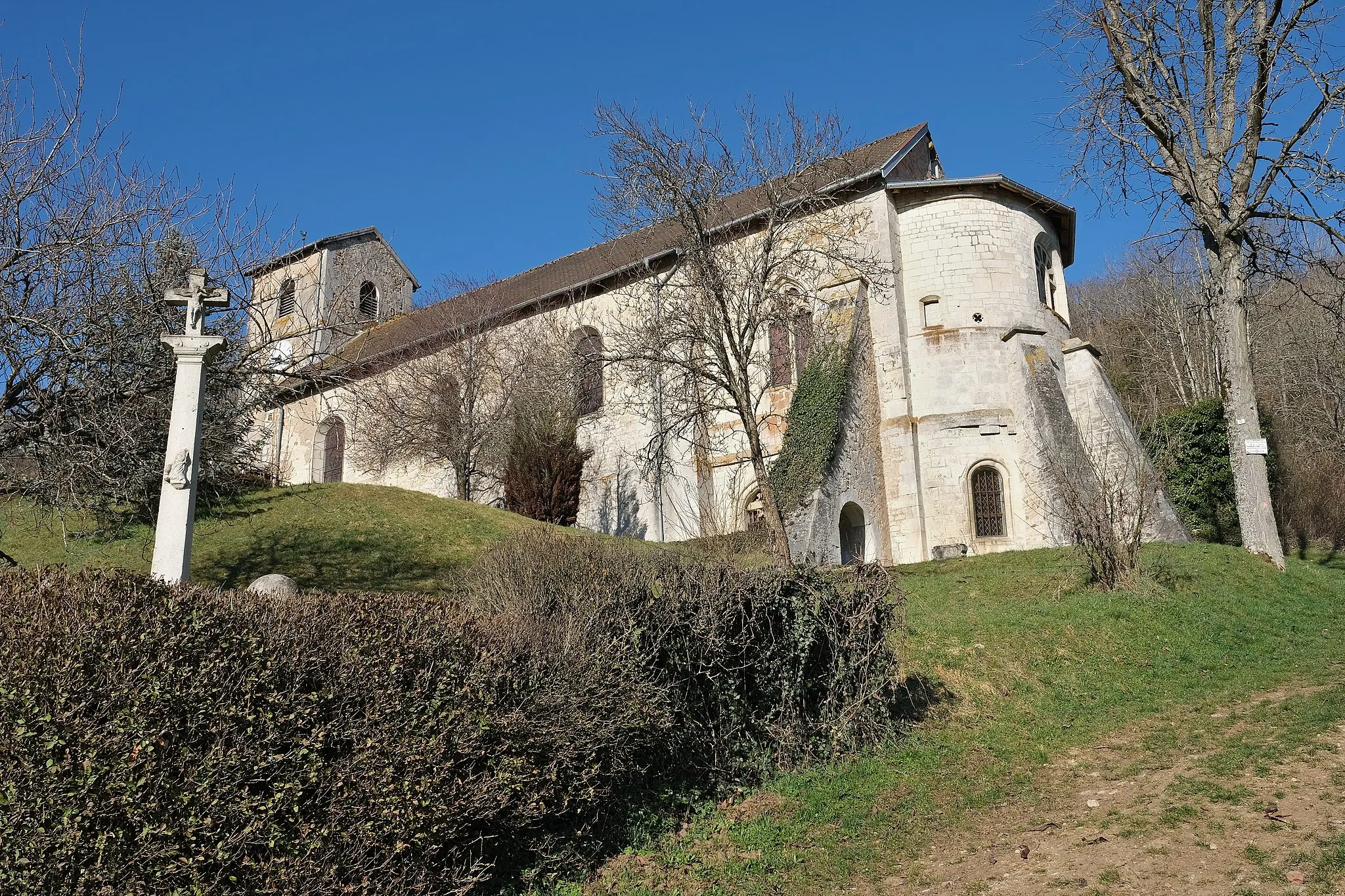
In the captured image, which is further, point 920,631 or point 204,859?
point 920,631

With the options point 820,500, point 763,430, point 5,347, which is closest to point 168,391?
point 5,347

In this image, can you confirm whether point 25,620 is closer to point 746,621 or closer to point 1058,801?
point 746,621

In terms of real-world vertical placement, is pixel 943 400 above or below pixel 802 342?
below

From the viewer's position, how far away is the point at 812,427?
18.0m

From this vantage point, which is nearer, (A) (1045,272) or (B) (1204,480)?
(B) (1204,480)

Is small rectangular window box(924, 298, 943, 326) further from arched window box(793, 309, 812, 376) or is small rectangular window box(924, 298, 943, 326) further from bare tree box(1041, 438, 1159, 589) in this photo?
bare tree box(1041, 438, 1159, 589)

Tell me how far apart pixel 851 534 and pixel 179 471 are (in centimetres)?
Result: 1426

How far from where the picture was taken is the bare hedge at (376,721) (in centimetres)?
392

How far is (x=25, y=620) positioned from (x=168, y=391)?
5.49 metres

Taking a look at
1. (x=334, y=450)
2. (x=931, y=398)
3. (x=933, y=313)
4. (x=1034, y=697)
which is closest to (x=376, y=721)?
(x=1034, y=697)

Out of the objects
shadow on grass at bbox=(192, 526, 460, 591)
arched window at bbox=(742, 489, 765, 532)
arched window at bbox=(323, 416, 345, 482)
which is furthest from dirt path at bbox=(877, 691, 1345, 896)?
arched window at bbox=(323, 416, 345, 482)

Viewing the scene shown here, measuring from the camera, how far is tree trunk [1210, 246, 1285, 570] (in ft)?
46.7

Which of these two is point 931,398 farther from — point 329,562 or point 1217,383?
point 1217,383

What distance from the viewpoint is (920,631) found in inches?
437
